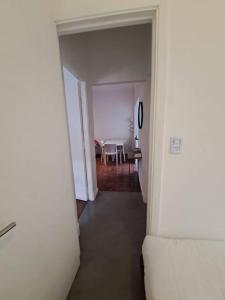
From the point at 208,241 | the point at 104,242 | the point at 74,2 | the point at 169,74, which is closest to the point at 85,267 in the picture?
the point at 104,242

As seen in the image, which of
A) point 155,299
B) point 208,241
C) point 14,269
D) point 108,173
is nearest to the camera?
point 14,269

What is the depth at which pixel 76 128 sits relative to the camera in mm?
2711

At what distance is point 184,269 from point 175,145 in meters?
0.85

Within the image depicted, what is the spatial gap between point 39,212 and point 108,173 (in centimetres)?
350

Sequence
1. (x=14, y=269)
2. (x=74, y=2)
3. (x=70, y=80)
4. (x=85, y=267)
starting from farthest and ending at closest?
(x=70, y=80)
(x=85, y=267)
(x=74, y=2)
(x=14, y=269)

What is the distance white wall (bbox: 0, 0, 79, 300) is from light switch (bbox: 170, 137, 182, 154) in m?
0.86

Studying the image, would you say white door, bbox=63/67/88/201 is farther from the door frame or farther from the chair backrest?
the chair backrest

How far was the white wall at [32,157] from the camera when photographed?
772mm

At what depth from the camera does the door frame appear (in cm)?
111

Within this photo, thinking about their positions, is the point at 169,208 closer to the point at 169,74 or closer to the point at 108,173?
the point at 169,74

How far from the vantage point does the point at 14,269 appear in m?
0.81

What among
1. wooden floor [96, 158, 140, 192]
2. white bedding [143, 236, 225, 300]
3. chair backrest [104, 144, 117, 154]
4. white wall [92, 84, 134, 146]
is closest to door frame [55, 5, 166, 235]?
white bedding [143, 236, 225, 300]

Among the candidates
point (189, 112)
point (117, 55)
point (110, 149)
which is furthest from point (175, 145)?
point (110, 149)

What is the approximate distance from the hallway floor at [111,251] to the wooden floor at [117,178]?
0.54 m
